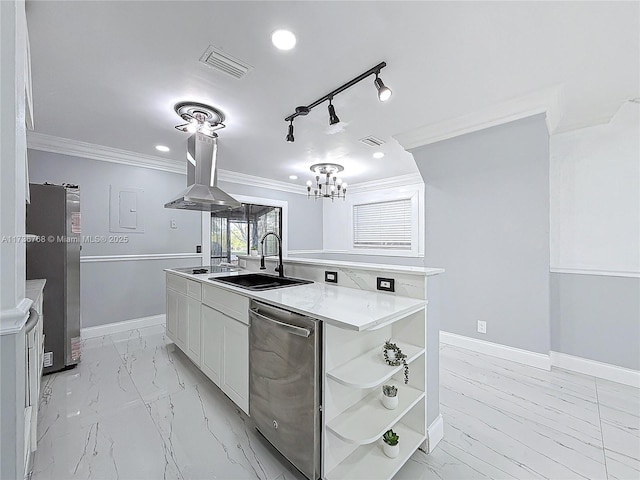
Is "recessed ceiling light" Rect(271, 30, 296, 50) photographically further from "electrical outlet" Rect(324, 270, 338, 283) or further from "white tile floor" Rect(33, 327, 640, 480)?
"white tile floor" Rect(33, 327, 640, 480)

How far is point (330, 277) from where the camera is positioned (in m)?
2.22

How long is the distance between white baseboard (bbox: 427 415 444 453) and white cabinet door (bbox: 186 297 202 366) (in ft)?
6.07

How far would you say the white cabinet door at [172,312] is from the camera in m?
2.90

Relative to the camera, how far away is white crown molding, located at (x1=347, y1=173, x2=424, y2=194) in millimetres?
4983

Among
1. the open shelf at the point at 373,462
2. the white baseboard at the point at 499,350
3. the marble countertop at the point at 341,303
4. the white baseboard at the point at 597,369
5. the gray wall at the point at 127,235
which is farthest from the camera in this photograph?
the gray wall at the point at 127,235

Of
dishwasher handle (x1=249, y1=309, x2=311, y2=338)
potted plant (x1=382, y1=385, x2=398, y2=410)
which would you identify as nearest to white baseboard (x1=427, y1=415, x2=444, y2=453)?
potted plant (x1=382, y1=385, x2=398, y2=410)

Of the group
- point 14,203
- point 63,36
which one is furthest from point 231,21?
point 14,203

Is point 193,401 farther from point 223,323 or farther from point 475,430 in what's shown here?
point 475,430

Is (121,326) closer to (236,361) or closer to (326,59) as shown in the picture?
(236,361)

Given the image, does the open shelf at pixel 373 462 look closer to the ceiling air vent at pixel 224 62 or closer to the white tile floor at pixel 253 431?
the white tile floor at pixel 253 431

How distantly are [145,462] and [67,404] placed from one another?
110 centimetres

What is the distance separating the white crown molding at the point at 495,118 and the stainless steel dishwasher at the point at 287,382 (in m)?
2.48

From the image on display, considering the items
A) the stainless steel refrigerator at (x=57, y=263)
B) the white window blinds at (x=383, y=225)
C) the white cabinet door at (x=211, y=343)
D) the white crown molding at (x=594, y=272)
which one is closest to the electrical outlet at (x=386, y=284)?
the white cabinet door at (x=211, y=343)

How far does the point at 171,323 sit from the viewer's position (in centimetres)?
304
